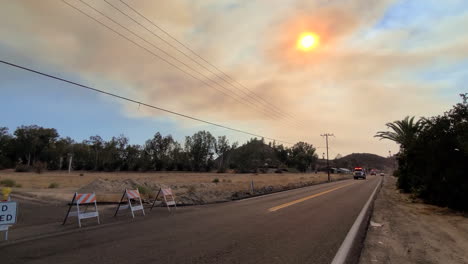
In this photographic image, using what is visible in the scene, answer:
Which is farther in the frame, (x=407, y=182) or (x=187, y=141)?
(x=187, y=141)

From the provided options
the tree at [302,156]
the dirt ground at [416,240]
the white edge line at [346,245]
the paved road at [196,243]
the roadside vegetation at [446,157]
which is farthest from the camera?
the tree at [302,156]

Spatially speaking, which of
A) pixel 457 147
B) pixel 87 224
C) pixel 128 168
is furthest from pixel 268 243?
pixel 128 168

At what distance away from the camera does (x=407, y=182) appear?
97.6 ft

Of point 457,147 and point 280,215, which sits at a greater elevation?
point 457,147

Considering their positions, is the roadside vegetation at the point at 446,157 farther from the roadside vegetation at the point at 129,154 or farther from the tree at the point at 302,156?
the tree at the point at 302,156

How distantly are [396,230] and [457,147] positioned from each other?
26.5ft

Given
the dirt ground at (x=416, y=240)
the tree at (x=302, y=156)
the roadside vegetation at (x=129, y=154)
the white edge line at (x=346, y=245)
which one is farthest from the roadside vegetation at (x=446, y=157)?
the tree at (x=302, y=156)

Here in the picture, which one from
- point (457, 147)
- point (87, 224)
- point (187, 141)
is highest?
point (187, 141)

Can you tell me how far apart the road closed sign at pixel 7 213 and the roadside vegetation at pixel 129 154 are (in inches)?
5100

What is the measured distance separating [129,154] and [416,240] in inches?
5797

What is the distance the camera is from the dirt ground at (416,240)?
21.8 feet

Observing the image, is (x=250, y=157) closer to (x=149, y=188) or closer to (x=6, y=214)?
(x=149, y=188)

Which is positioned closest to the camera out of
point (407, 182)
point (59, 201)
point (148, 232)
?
point (148, 232)

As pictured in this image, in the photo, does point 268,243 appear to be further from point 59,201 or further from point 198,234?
point 59,201
